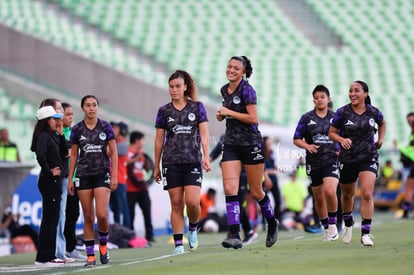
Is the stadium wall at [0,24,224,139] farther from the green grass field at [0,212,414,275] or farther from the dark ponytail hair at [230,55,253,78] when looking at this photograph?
the dark ponytail hair at [230,55,253,78]

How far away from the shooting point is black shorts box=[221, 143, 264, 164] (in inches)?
505

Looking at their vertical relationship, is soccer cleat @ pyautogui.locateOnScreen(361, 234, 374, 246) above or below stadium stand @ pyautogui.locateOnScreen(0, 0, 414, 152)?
below

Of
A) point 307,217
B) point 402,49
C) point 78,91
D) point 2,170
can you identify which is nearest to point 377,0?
point 402,49

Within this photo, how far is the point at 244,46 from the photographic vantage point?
120 ft

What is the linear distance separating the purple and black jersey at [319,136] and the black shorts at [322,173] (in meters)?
0.05

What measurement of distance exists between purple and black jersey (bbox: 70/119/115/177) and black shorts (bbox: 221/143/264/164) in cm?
131

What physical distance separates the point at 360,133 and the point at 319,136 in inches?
67.3

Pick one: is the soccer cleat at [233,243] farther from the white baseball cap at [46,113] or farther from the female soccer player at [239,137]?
the white baseball cap at [46,113]

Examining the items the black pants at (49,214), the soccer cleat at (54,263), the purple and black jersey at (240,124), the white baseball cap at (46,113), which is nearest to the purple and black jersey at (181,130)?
the purple and black jersey at (240,124)

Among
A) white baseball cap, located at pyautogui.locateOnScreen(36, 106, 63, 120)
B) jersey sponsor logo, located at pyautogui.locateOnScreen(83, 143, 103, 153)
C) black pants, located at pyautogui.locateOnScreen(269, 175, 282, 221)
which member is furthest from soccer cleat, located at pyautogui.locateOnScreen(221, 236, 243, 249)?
black pants, located at pyautogui.locateOnScreen(269, 175, 282, 221)

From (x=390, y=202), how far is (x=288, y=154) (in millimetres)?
11661

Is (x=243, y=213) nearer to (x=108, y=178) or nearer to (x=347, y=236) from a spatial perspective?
(x=347, y=236)

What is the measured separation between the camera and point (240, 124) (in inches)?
506

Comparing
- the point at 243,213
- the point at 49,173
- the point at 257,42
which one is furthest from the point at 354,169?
the point at 257,42
